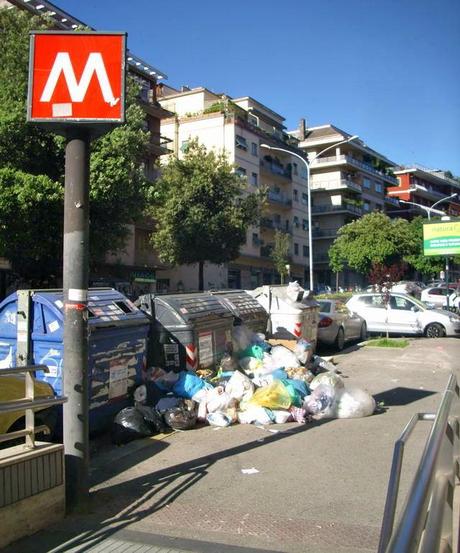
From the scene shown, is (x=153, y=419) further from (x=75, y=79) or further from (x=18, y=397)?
(x=75, y=79)

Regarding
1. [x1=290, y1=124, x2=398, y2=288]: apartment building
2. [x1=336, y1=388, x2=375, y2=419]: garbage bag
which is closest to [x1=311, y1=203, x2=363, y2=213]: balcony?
[x1=290, y1=124, x2=398, y2=288]: apartment building

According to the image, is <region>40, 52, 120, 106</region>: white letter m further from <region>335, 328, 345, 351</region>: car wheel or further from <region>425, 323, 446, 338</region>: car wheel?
<region>425, 323, 446, 338</region>: car wheel

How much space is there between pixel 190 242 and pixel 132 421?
24.4 m

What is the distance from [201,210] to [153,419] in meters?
23.5

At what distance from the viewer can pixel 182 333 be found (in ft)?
28.4

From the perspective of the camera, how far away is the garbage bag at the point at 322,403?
7434mm

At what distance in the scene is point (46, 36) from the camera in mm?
4719

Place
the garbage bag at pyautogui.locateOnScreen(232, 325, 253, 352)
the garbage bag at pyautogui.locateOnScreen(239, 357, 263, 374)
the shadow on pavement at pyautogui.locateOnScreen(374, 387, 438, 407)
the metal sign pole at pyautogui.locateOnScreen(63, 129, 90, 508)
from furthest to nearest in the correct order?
the garbage bag at pyautogui.locateOnScreen(232, 325, 253, 352)
the garbage bag at pyautogui.locateOnScreen(239, 357, 263, 374)
the shadow on pavement at pyautogui.locateOnScreen(374, 387, 438, 407)
the metal sign pole at pyautogui.locateOnScreen(63, 129, 90, 508)

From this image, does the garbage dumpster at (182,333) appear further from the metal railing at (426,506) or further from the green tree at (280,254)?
the green tree at (280,254)

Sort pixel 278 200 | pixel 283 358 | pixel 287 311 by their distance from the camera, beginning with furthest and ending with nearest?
pixel 278 200 → pixel 287 311 → pixel 283 358

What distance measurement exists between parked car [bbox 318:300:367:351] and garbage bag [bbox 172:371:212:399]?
7.24 meters

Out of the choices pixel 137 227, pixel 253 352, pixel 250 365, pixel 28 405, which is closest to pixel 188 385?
pixel 250 365

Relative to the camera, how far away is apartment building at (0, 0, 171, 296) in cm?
3167

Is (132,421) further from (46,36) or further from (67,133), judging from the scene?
(46,36)
